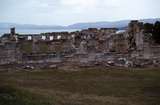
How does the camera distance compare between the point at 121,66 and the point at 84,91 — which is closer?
the point at 84,91

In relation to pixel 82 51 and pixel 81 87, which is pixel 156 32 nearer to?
pixel 82 51

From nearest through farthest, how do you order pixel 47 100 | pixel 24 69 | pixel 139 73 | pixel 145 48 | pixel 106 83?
pixel 47 100 → pixel 106 83 → pixel 139 73 → pixel 24 69 → pixel 145 48

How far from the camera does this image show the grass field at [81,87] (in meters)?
14.3

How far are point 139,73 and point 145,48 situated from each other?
4.12m

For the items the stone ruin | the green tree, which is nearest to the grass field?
the stone ruin

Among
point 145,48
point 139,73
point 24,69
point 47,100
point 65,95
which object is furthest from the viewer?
point 145,48

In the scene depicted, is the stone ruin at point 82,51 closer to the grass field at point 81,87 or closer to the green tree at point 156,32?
the grass field at point 81,87

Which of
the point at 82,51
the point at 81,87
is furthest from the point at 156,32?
the point at 81,87

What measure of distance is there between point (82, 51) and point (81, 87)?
7998 millimetres

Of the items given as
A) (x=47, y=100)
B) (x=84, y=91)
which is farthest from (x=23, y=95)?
(x=84, y=91)

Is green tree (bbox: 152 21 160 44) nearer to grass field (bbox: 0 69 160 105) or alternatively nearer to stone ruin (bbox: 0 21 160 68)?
stone ruin (bbox: 0 21 160 68)

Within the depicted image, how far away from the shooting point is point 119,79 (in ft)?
63.0

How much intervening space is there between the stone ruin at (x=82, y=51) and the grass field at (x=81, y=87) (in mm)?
1887

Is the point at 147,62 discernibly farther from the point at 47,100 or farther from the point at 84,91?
the point at 47,100
